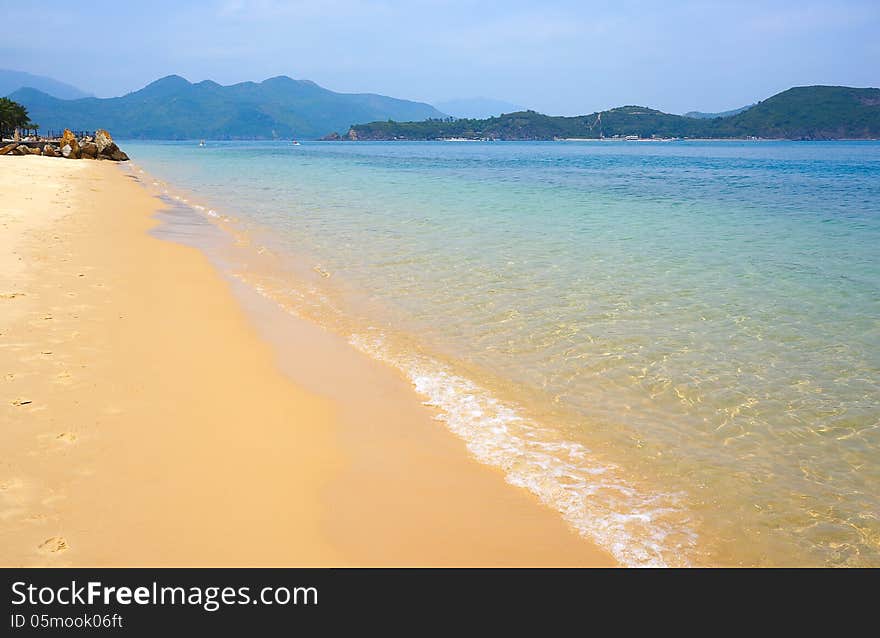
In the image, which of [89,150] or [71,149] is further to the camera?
[89,150]

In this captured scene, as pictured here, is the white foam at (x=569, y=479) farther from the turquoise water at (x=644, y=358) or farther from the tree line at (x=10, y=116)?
the tree line at (x=10, y=116)

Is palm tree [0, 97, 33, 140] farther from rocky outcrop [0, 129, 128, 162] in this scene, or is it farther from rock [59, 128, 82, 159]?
rock [59, 128, 82, 159]

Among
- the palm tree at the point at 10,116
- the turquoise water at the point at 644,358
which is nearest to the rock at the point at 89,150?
the palm tree at the point at 10,116

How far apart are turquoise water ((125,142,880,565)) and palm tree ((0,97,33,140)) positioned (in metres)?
65.1

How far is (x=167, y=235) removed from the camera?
59.6ft

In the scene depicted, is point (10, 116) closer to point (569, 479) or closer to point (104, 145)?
point (104, 145)

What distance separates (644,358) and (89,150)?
68224 mm

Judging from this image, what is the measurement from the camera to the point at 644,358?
28.2ft

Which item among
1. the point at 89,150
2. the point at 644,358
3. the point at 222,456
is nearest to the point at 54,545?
the point at 222,456

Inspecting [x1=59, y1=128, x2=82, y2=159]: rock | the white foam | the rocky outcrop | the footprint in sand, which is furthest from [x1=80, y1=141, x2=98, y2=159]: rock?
the footprint in sand

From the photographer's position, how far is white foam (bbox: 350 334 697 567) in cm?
469

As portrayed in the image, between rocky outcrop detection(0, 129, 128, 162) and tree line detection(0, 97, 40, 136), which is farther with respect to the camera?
tree line detection(0, 97, 40, 136)

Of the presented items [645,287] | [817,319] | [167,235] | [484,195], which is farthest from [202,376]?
[484,195]

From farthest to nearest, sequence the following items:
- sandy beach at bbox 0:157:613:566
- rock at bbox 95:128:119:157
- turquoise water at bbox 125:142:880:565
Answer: rock at bbox 95:128:119:157
turquoise water at bbox 125:142:880:565
sandy beach at bbox 0:157:613:566
